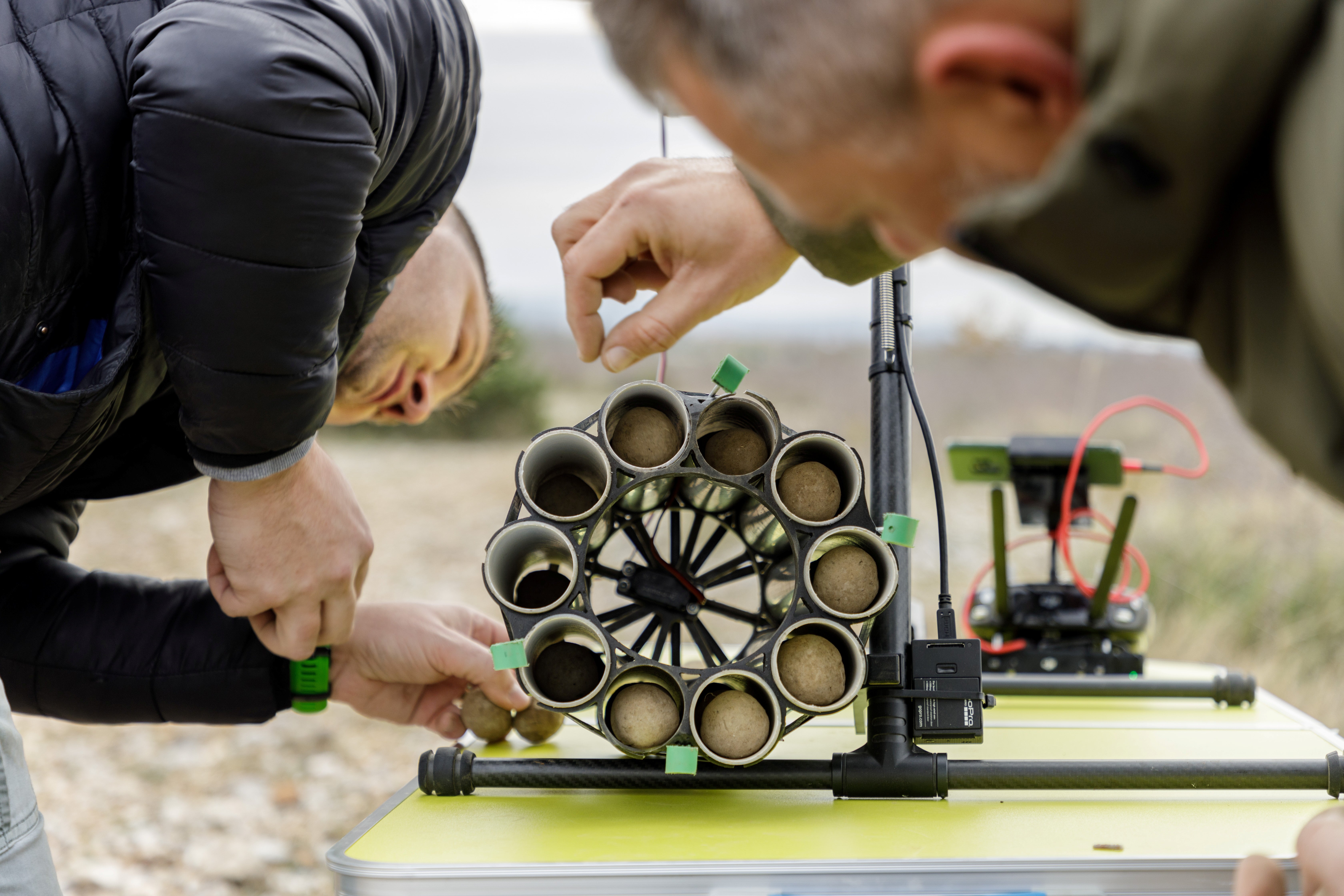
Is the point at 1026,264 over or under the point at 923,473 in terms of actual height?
over

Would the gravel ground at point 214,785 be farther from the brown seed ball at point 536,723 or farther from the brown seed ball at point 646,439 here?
the brown seed ball at point 646,439

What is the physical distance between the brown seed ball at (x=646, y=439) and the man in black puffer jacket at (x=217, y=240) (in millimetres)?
265

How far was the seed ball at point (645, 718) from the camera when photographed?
79cm

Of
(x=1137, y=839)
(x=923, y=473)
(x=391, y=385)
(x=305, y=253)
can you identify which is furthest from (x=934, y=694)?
(x=923, y=473)

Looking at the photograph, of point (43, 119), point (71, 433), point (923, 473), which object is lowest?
point (923, 473)

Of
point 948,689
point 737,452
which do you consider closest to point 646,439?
point 737,452

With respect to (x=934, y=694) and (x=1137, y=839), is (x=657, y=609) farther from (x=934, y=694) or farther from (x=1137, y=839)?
(x=1137, y=839)

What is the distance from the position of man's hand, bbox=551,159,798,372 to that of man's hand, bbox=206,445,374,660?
29 centimetres

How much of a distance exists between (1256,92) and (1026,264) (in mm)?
99

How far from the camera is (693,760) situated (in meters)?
0.78

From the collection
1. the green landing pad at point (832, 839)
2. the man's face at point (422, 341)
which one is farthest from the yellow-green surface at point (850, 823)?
the man's face at point (422, 341)

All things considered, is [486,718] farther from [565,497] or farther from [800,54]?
[800,54]

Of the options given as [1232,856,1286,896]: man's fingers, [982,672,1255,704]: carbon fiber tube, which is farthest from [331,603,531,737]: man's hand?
[1232,856,1286,896]: man's fingers

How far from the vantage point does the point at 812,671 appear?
2.59ft
